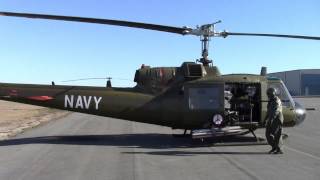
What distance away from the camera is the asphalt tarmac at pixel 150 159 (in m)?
10.2

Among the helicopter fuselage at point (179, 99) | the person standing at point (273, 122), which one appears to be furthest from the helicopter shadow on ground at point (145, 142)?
the person standing at point (273, 122)

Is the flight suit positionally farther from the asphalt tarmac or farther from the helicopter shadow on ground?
the helicopter shadow on ground

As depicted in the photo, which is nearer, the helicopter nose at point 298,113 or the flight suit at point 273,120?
the flight suit at point 273,120

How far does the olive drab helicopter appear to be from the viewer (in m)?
15.9

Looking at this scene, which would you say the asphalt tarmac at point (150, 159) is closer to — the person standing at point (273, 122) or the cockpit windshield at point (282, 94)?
the person standing at point (273, 122)

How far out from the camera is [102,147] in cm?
1506

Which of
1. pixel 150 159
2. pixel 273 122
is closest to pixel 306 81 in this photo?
pixel 273 122

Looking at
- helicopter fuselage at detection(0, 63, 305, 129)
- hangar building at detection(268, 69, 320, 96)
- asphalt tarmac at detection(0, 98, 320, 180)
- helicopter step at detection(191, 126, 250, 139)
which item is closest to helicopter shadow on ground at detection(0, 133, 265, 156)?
asphalt tarmac at detection(0, 98, 320, 180)

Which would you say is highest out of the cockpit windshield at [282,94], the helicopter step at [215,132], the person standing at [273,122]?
the cockpit windshield at [282,94]

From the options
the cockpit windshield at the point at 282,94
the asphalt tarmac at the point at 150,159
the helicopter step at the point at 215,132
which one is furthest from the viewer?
the cockpit windshield at the point at 282,94

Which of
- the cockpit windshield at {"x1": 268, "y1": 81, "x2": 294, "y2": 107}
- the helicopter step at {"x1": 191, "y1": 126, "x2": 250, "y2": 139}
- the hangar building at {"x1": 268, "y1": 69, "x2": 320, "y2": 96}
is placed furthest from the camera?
the hangar building at {"x1": 268, "y1": 69, "x2": 320, "y2": 96}

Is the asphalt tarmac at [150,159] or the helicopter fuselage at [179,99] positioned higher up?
the helicopter fuselage at [179,99]

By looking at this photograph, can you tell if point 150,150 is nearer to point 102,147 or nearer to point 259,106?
point 102,147

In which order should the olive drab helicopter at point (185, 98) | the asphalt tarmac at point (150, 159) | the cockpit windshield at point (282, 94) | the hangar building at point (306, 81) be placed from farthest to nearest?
1. the hangar building at point (306, 81)
2. the cockpit windshield at point (282, 94)
3. the olive drab helicopter at point (185, 98)
4. the asphalt tarmac at point (150, 159)
